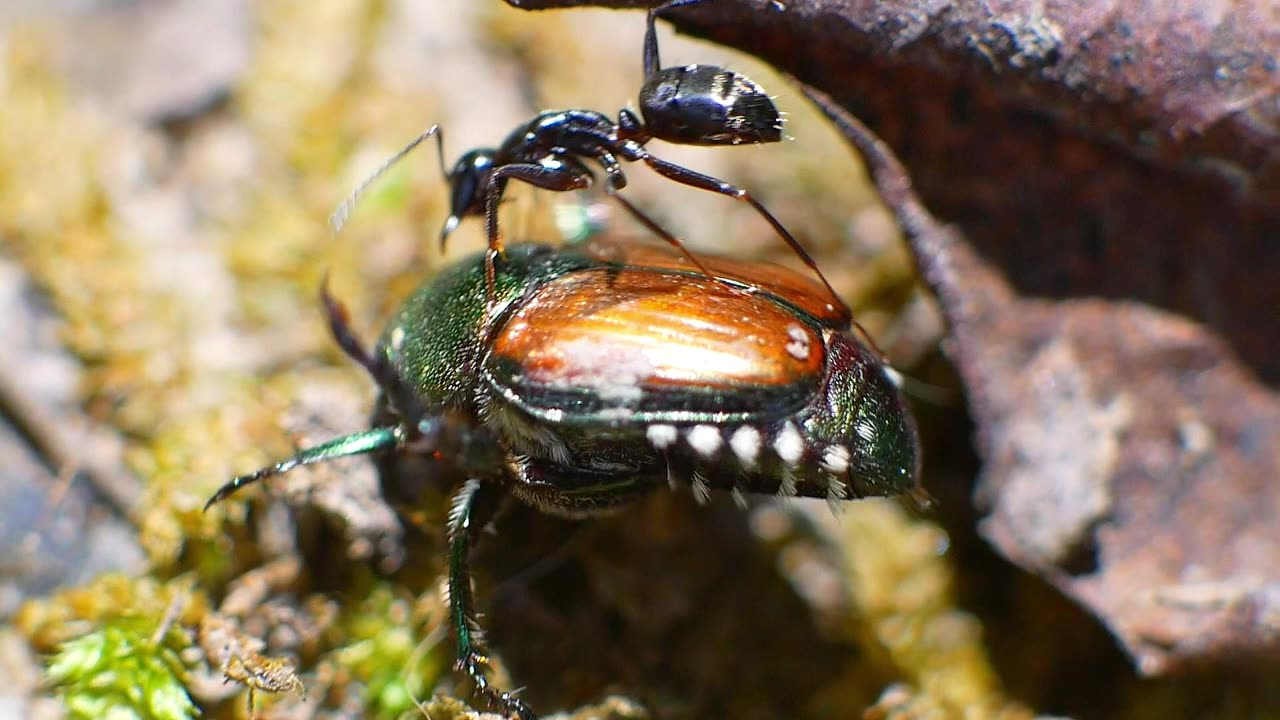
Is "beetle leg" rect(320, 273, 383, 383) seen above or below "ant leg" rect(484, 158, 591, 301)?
below

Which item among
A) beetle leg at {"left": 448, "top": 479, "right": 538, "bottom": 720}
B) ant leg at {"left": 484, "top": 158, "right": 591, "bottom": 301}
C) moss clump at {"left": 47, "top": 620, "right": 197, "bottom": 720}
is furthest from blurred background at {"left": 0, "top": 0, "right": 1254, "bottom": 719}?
ant leg at {"left": 484, "top": 158, "right": 591, "bottom": 301}

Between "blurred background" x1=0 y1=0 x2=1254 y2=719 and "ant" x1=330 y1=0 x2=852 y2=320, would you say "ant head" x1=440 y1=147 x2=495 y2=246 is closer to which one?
"ant" x1=330 y1=0 x2=852 y2=320

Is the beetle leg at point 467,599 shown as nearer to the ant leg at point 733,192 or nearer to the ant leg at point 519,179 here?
the ant leg at point 519,179

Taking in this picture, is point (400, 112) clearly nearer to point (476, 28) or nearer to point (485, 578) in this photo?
point (476, 28)

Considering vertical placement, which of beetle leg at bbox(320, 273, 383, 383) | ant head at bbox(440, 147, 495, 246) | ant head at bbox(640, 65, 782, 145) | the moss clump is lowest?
the moss clump

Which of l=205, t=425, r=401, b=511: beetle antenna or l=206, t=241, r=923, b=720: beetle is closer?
l=206, t=241, r=923, b=720: beetle

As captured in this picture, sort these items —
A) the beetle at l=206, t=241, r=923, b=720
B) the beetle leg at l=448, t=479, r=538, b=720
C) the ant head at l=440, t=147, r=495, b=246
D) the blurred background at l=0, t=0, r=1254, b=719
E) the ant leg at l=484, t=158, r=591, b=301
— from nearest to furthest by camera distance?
1. the beetle at l=206, t=241, r=923, b=720
2. the beetle leg at l=448, t=479, r=538, b=720
3. the ant leg at l=484, t=158, r=591, b=301
4. the blurred background at l=0, t=0, r=1254, b=719
5. the ant head at l=440, t=147, r=495, b=246

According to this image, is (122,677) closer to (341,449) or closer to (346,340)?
(341,449)
